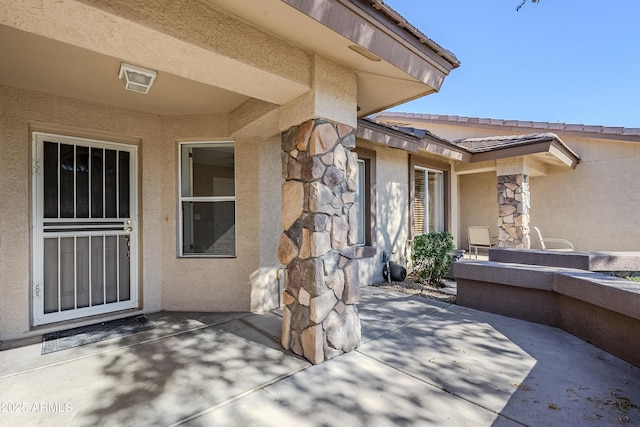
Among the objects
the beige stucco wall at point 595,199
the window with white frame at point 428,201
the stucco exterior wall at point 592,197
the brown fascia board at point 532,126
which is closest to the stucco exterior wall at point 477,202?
the stucco exterior wall at point 592,197

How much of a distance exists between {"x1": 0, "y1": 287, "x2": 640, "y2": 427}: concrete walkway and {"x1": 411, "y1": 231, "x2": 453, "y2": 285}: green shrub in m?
2.60

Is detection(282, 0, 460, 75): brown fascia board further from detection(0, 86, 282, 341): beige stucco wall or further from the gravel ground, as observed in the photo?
the gravel ground

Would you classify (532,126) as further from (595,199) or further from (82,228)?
(82,228)

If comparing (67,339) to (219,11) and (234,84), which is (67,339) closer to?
(234,84)

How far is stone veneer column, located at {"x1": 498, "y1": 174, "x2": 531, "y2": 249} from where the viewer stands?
792cm

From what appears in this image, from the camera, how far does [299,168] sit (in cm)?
320

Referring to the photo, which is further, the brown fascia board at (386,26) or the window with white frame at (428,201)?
the window with white frame at (428,201)

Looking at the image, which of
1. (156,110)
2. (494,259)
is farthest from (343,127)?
(494,259)

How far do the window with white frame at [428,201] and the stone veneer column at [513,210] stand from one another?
62.8 inches

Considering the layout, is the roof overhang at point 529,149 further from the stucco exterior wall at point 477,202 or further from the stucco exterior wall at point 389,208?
the stucco exterior wall at point 389,208

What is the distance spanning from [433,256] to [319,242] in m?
4.25

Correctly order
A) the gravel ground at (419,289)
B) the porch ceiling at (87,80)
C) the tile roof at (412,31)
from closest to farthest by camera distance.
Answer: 1. the tile roof at (412,31)
2. the porch ceiling at (87,80)
3. the gravel ground at (419,289)

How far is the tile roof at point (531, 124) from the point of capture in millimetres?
7875

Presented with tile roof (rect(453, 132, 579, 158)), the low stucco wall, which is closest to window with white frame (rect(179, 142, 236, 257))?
the low stucco wall
